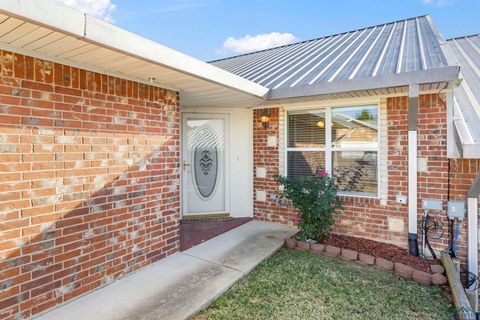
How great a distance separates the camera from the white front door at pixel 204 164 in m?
6.47

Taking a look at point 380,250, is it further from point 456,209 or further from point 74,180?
point 74,180

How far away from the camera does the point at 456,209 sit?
4.17m

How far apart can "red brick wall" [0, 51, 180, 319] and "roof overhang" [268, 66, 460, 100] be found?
79.4 inches

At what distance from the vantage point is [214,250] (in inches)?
183

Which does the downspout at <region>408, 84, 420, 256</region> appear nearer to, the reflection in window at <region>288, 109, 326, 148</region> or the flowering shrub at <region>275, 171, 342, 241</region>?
the flowering shrub at <region>275, 171, 342, 241</region>

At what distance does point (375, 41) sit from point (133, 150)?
639cm

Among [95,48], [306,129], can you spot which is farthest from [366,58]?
[95,48]

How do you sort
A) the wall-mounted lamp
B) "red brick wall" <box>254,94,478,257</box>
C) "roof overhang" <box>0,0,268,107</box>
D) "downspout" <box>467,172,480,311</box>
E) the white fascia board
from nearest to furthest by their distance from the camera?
"roof overhang" <box>0,0,268,107</box>, the white fascia board, "downspout" <box>467,172,480,311</box>, "red brick wall" <box>254,94,478,257</box>, the wall-mounted lamp

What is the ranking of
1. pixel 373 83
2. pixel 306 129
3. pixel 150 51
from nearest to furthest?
pixel 150 51 → pixel 373 83 → pixel 306 129

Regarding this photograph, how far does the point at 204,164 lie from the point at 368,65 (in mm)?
3923

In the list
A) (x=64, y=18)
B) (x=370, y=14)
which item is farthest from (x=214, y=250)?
(x=370, y=14)

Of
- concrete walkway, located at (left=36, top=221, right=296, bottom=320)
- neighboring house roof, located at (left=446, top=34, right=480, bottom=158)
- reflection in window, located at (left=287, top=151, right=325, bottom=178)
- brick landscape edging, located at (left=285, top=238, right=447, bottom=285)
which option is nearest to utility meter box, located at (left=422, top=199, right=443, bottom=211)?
brick landscape edging, located at (left=285, top=238, right=447, bottom=285)

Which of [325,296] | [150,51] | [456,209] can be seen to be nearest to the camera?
[150,51]

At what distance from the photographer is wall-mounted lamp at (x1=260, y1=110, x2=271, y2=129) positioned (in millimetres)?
6184
